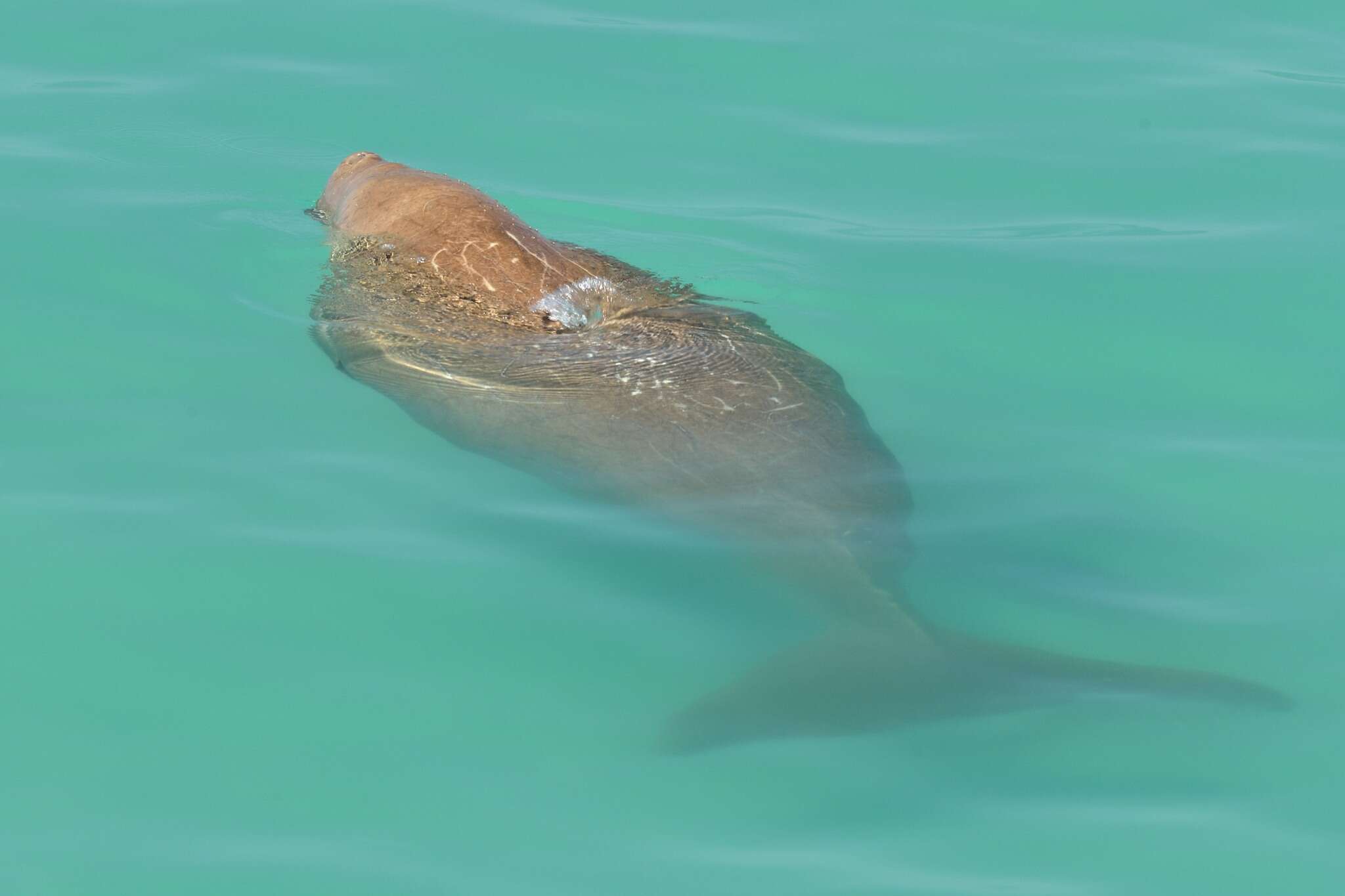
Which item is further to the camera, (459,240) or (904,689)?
(459,240)

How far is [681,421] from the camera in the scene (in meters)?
6.54

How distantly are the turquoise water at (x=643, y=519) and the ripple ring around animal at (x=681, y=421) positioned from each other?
0.49 feet

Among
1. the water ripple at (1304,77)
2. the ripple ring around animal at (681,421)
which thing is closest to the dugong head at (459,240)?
the ripple ring around animal at (681,421)

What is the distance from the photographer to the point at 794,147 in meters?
11.1

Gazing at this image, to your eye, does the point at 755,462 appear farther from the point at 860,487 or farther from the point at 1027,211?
the point at 1027,211

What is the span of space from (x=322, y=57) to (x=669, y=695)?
867cm

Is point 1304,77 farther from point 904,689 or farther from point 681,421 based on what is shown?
point 904,689

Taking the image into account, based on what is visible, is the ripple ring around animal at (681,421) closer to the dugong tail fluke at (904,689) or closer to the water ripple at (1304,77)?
the dugong tail fluke at (904,689)

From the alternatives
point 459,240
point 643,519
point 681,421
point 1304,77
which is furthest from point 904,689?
point 1304,77

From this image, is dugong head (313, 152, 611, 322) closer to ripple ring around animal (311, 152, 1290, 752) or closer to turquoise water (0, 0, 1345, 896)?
ripple ring around animal (311, 152, 1290, 752)

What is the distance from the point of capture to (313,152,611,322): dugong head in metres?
7.93

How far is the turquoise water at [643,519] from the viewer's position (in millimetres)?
4699

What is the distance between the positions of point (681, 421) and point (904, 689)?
183 centimetres

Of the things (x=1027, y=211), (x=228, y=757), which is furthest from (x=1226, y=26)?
(x=228, y=757)
